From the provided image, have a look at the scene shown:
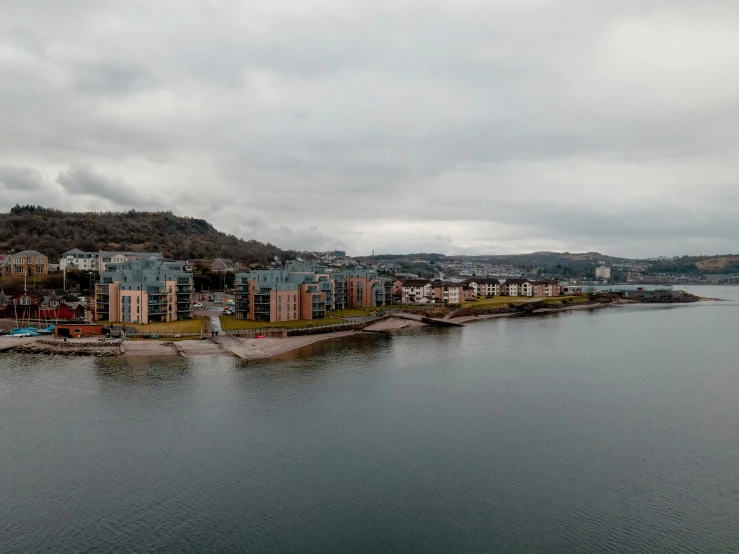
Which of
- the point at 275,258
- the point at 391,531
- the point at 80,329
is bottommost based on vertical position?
the point at 391,531

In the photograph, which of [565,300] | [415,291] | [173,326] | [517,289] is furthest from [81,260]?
[565,300]

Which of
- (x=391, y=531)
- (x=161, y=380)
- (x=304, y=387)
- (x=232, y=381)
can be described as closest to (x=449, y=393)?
(x=304, y=387)

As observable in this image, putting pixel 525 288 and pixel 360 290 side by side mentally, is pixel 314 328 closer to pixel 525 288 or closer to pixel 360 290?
pixel 360 290

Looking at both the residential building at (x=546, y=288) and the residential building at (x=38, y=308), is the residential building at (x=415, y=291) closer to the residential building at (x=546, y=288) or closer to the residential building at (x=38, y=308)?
the residential building at (x=546, y=288)

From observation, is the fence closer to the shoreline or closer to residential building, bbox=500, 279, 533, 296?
the shoreline

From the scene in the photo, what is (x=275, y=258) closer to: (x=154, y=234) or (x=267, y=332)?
(x=154, y=234)

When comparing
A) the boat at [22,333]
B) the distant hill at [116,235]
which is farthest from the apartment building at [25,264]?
the boat at [22,333]
